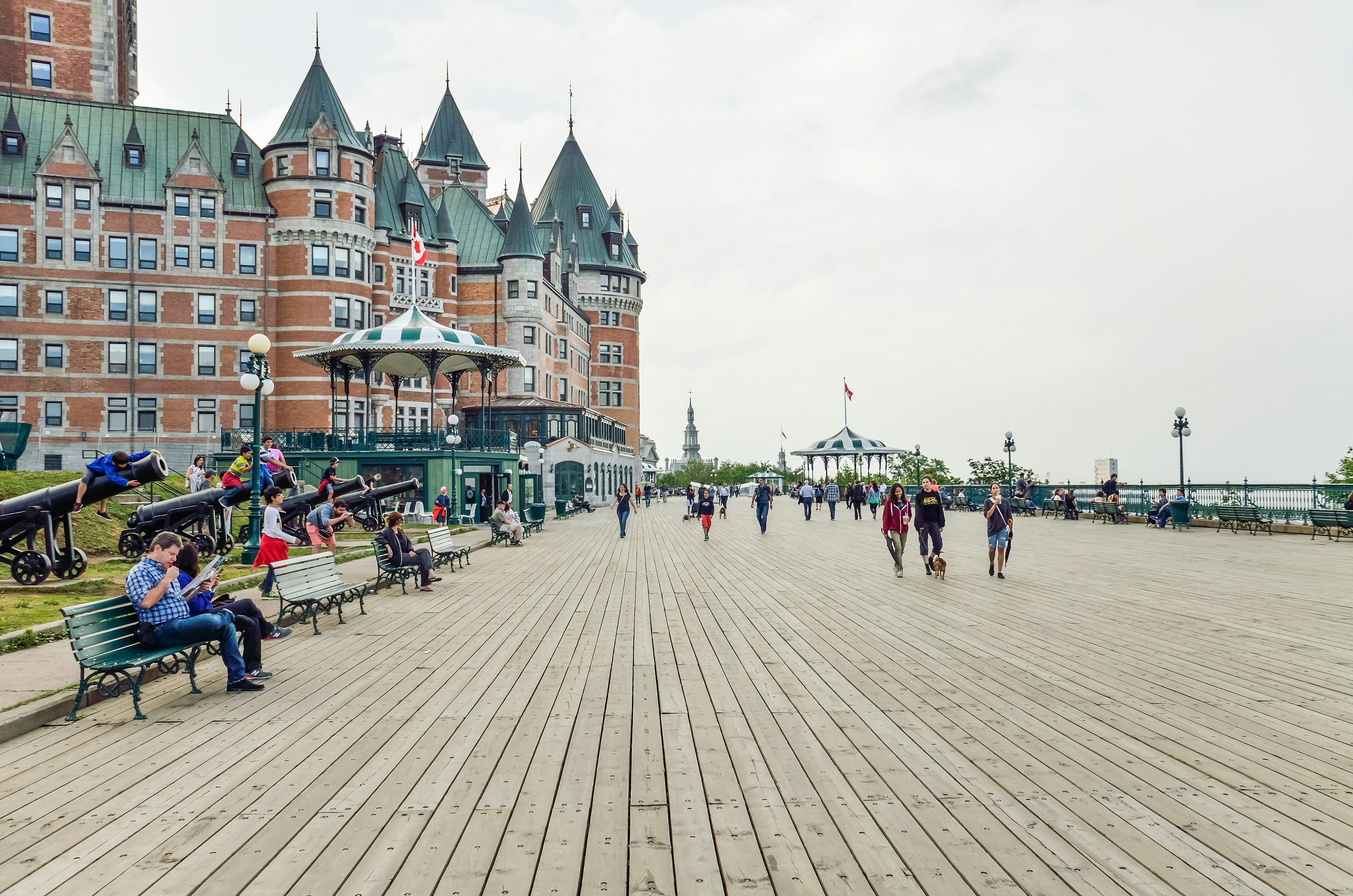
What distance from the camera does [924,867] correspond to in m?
4.10

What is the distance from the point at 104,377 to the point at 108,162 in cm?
1255

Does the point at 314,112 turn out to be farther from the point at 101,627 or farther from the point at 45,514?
the point at 101,627

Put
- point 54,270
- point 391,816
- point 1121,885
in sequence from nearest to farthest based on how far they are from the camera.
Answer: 1. point 1121,885
2. point 391,816
3. point 54,270

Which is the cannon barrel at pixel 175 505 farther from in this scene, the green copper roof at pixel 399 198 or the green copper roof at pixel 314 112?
the green copper roof at pixel 399 198

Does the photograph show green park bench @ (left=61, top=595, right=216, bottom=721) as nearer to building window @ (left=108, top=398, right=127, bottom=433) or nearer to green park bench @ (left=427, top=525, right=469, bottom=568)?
green park bench @ (left=427, top=525, right=469, bottom=568)

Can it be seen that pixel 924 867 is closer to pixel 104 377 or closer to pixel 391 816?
pixel 391 816

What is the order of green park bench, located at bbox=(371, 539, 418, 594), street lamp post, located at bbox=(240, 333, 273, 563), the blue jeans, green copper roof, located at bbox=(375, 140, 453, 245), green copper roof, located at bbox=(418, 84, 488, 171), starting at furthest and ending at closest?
green copper roof, located at bbox=(418, 84, 488, 171) < green copper roof, located at bbox=(375, 140, 453, 245) < street lamp post, located at bbox=(240, 333, 273, 563) < green park bench, located at bbox=(371, 539, 418, 594) < the blue jeans

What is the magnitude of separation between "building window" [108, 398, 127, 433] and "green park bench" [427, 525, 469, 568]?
130 feet

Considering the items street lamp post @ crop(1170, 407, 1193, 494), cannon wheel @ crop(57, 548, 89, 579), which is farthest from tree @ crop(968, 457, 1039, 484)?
cannon wheel @ crop(57, 548, 89, 579)

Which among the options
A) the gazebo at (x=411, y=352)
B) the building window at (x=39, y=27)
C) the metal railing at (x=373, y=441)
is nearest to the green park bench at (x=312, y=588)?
the gazebo at (x=411, y=352)

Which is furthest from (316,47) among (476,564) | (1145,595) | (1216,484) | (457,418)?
(1145,595)

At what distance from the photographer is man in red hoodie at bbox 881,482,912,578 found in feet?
53.9

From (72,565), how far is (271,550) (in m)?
5.06

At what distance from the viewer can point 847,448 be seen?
244 feet
